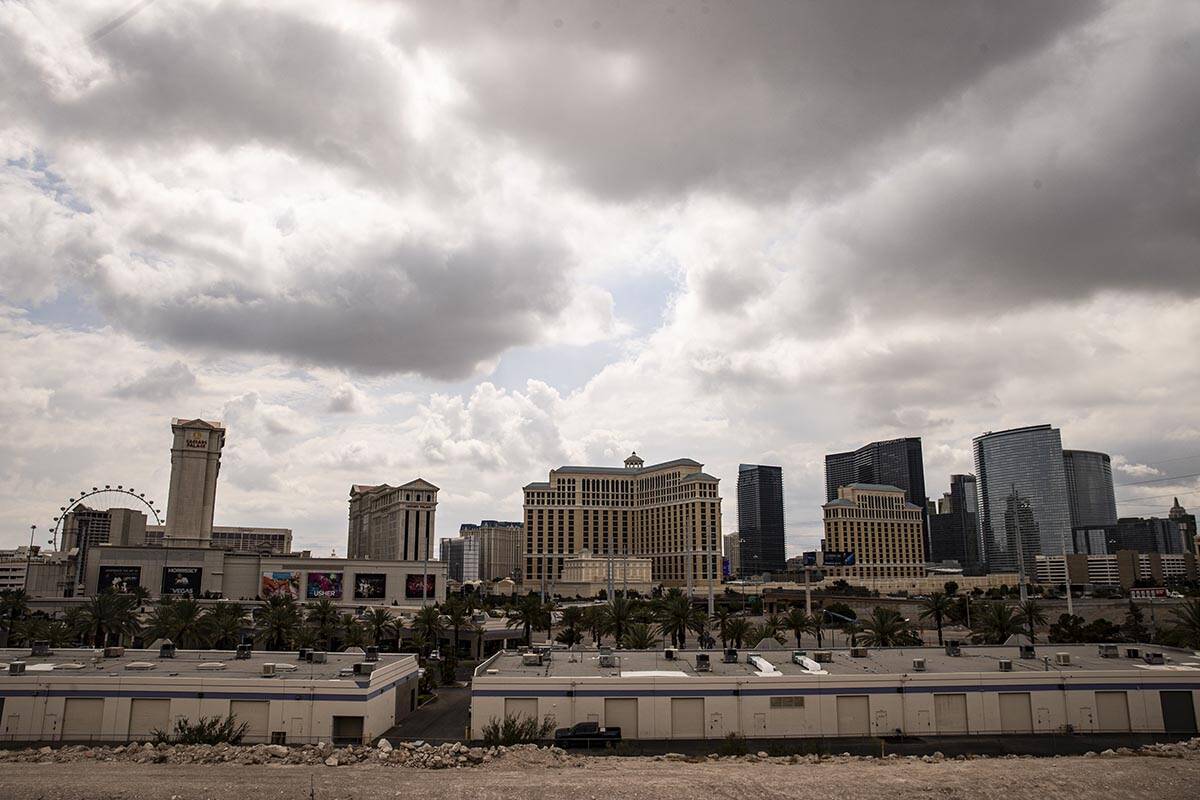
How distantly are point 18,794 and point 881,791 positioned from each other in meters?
31.7

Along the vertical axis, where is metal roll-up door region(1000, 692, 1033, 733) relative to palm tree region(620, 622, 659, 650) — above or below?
below

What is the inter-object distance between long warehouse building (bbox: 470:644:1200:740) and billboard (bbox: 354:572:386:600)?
303 feet

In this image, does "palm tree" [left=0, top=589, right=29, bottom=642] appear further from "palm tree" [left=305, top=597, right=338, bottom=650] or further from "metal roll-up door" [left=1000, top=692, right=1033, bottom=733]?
"metal roll-up door" [left=1000, top=692, right=1033, bottom=733]

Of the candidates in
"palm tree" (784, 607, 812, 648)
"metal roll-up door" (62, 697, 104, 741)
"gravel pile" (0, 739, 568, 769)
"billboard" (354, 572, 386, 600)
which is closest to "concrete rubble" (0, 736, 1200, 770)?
"gravel pile" (0, 739, 568, 769)

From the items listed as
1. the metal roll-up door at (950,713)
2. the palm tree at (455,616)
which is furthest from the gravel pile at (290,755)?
the palm tree at (455,616)

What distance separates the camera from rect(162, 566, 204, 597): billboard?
419ft

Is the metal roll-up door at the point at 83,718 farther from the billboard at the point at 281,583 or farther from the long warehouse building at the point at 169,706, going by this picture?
the billboard at the point at 281,583

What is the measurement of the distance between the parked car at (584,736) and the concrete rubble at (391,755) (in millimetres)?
2252

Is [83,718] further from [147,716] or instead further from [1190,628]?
[1190,628]

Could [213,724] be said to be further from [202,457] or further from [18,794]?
[202,457]

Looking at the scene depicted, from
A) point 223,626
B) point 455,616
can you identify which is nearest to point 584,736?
point 223,626

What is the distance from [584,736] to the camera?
4216 cm

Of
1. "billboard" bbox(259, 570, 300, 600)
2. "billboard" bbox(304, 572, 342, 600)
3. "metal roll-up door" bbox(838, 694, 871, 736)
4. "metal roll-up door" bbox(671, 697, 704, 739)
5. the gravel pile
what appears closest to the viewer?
the gravel pile

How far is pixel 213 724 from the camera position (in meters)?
42.0
